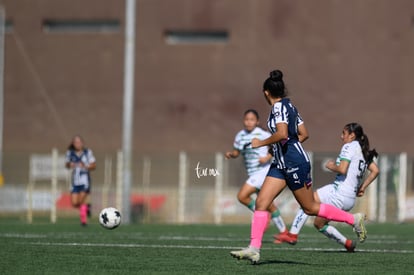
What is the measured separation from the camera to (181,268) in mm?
12258

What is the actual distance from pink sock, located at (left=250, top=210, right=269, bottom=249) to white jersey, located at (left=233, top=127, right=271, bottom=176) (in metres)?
6.47

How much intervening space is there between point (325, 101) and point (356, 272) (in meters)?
31.5

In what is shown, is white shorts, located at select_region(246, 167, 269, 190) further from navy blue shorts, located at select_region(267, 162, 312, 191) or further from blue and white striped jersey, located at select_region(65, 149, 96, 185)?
blue and white striped jersey, located at select_region(65, 149, 96, 185)

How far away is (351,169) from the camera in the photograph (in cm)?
1573

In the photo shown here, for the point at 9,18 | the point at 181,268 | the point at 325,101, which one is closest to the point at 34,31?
the point at 9,18

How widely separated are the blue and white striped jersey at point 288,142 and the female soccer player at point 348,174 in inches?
106

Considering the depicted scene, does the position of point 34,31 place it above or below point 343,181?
above

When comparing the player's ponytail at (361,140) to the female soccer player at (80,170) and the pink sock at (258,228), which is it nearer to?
the pink sock at (258,228)

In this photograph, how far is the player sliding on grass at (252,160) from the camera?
61.4ft

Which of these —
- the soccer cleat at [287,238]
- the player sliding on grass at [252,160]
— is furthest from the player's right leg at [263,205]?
the player sliding on grass at [252,160]

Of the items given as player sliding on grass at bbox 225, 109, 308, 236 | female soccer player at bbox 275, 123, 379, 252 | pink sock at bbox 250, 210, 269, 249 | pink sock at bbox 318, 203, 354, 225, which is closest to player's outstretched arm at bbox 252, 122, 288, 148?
pink sock at bbox 250, 210, 269, 249

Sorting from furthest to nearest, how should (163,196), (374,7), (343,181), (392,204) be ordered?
(374,7) → (163,196) → (392,204) → (343,181)

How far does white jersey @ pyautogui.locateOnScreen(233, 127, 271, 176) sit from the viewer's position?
63.7 feet

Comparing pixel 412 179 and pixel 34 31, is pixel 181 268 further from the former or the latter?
pixel 34 31
